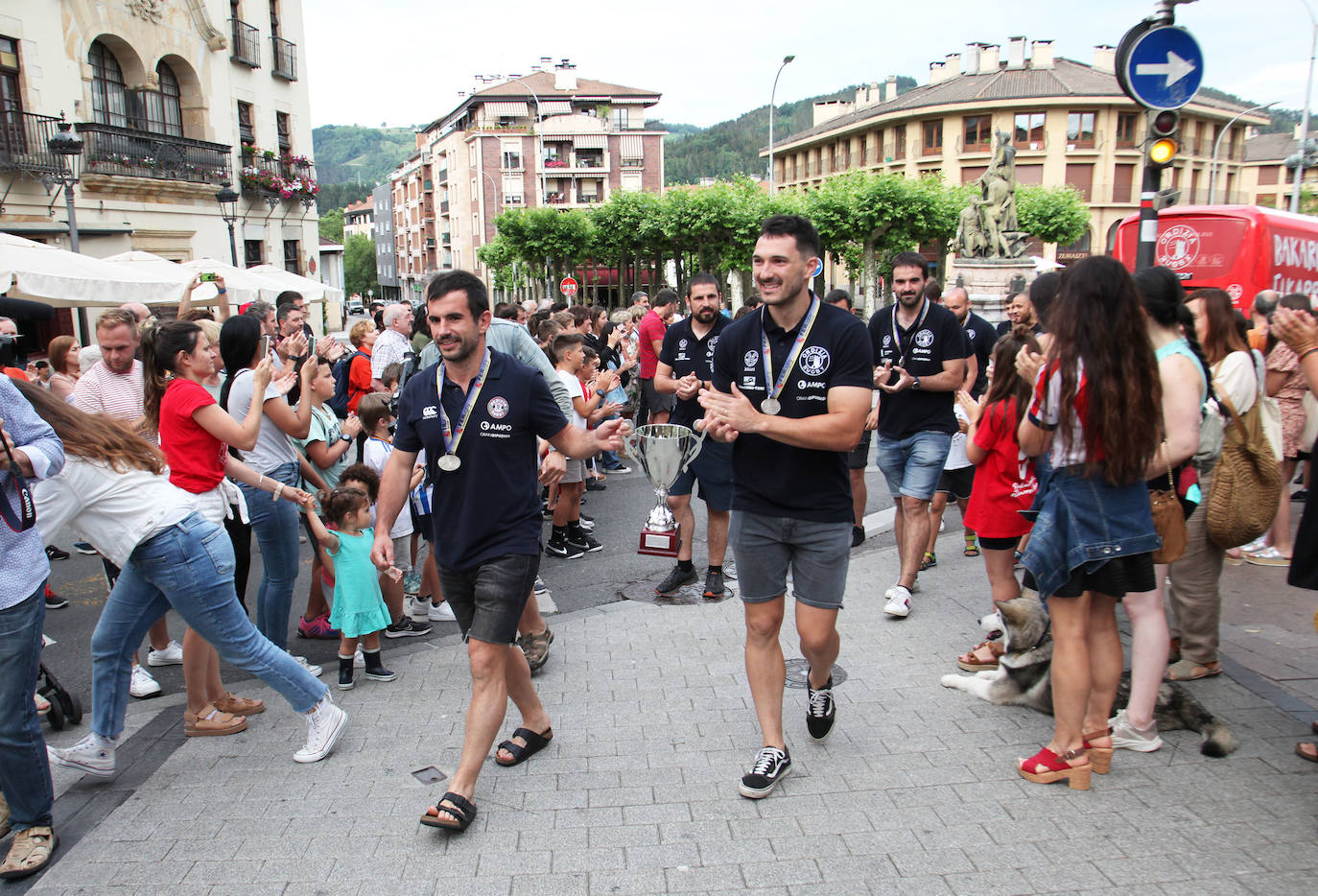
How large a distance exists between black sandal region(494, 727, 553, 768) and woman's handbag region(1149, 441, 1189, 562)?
8.90ft

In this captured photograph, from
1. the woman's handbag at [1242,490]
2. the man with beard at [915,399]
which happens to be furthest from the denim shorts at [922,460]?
the woman's handbag at [1242,490]

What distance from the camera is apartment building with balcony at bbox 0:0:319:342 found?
18.0 m

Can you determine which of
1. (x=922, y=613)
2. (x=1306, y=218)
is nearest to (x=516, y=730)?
(x=922, y=613)

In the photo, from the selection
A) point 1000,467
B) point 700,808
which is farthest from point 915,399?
point 700,808

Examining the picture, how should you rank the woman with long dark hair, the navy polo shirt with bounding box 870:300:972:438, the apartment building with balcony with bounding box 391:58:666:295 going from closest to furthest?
the woman with long dark hair < the navy polo shirt with bounding box 870:300:972:438 < the apartment building with balcony with bounding box 391:58:666:295

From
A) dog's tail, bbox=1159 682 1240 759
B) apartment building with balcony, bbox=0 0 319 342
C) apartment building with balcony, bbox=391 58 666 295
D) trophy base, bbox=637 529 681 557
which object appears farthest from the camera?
apartment building with balcony, bbox=391 58 666 295

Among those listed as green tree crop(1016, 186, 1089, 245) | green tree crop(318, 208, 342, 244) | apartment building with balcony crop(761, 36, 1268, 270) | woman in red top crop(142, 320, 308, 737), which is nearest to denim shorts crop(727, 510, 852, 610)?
woman in red top crop(142, 320, 308, 737)

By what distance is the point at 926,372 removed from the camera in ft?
19.5

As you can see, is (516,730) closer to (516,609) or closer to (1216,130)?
(516,609)

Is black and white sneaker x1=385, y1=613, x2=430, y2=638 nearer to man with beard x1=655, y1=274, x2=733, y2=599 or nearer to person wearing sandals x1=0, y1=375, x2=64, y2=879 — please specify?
man with beard x1=655, y1=274, x2=733, y2=599

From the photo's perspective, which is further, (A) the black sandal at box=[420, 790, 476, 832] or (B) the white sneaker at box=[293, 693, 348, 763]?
(B) the white sneaker at box=[293, 693, 348, 763]

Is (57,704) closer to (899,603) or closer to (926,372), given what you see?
(899,603)

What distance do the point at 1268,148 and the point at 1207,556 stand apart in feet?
317

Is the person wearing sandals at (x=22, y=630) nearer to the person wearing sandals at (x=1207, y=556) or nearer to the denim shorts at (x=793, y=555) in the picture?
the denim shorts at (x=793, y=555)
